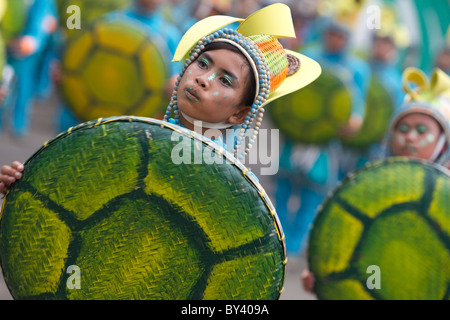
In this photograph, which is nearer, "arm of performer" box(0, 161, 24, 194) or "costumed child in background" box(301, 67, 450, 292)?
"arm of performer" box(0, 161, 24, 194)

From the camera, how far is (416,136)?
334 cm

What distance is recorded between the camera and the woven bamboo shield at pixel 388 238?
8.22 ft

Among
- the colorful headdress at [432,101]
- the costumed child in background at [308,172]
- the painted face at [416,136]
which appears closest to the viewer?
the painted face at [416,136]

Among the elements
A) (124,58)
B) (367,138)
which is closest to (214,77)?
(124,58)

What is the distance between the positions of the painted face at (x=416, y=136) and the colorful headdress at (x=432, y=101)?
0.11 ft

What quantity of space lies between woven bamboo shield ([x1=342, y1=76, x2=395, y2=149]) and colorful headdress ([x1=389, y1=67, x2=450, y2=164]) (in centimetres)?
237

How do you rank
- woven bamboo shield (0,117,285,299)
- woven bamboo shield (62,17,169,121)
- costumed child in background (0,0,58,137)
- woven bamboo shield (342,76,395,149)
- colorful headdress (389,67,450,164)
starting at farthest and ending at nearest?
woven bamboo shield (342,76,395,149) → costumed child in background (0,0,58,137) → woven bamboo shield (62,17,169,121) → colorful headdress (389,67,450,164) → woven bamboo shield (0,117,285,299)

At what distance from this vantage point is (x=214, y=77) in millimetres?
1994

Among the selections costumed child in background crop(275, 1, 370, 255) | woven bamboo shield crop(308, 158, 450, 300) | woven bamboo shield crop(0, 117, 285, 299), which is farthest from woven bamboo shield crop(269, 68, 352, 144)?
woven bamboo shield crop(0, 117, 285, 299)

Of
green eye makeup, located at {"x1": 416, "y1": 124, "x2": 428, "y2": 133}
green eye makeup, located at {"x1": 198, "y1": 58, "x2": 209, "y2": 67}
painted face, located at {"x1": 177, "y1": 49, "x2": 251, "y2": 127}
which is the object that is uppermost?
green eye makeup, located at {"x1": 198, "y1": 58, "x2": 209, "y2": 67}

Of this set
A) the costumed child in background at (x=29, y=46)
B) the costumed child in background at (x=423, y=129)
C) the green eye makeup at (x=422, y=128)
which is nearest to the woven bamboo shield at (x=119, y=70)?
the costumed child in background at (x=29, y=46)

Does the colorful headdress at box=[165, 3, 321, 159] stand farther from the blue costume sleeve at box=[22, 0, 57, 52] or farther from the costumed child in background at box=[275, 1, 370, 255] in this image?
the blue costume sleeve at box=[22, 0, 57, 52]

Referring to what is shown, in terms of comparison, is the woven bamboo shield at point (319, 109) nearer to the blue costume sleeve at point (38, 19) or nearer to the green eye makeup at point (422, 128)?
the green eye makeup at point (422, 128)

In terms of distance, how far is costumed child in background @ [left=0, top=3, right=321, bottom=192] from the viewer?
2.00 meters
